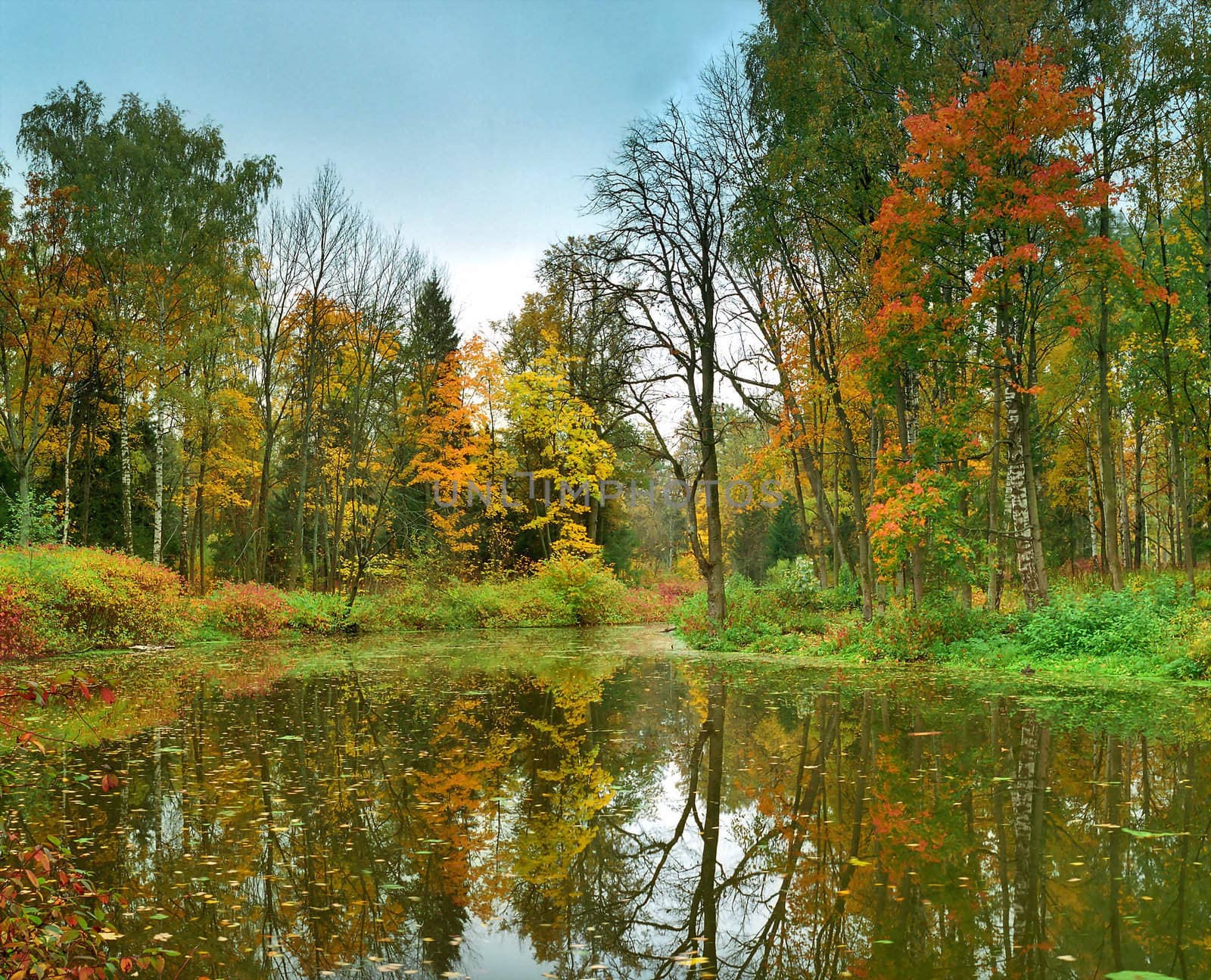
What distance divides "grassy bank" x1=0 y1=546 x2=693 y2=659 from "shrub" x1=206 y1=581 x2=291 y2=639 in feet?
0.09

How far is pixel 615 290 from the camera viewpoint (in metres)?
17.8

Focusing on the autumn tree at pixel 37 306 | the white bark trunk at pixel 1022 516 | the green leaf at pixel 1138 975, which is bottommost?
the green leaf at pixel 1138 975

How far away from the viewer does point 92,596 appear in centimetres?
1725

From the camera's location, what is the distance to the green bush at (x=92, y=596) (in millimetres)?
16266

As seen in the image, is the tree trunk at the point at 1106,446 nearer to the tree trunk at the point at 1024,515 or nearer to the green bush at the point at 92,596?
the tree trunk at the point at 1024,515

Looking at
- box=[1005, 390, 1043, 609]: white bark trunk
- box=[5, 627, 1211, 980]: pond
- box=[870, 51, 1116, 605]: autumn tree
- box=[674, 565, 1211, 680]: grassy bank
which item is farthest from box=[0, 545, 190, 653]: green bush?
box=[1005, 390, 1043, 609]: white bark trunk

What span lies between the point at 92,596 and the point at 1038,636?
719 inches

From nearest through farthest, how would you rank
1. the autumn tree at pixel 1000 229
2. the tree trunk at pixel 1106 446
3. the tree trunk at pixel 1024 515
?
1. the autumn tree at pixel 1000 229
2. the tree trunk at pixel 1024 515
3. the tree trunk at pixel 1106 446

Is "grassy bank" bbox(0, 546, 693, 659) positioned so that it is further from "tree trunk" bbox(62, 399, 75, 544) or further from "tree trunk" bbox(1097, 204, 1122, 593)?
"tree trunk" bbox(1097, 204, 1122, 593)

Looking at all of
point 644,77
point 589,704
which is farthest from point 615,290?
point 589,704

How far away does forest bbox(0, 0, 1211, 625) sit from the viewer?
13789mm

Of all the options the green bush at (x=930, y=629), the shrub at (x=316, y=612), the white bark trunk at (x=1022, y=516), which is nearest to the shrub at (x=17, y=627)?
the shrub at (x=316, y=612)

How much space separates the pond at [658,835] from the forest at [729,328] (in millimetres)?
6264

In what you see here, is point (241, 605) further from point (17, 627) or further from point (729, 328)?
point (729, 328)
